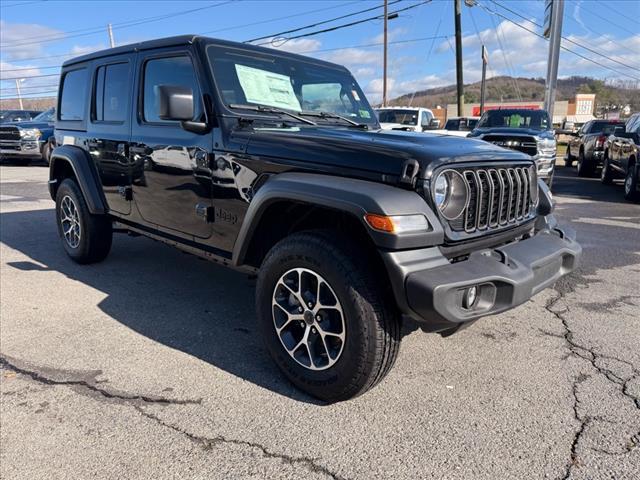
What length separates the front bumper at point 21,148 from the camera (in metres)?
16.2

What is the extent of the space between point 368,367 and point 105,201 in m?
3.31

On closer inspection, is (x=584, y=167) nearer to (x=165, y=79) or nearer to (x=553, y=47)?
(x=553, y=47)

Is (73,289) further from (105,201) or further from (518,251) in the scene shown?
(518,251)

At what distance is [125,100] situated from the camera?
4.30 m

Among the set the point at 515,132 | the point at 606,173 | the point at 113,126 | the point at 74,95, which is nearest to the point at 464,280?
the point at 113,126

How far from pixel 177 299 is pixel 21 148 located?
14894 mm

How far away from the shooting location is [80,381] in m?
2.98

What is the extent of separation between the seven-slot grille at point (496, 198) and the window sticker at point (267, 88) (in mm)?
1572

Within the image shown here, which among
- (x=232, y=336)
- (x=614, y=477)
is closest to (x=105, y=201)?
(x=232, y=336)

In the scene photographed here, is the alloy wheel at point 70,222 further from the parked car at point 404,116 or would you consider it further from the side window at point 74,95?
A: the parked car at point 404,116

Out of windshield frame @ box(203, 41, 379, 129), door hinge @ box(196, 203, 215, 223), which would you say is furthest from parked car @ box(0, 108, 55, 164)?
door hinge @ box(196, 203, 215, 223)

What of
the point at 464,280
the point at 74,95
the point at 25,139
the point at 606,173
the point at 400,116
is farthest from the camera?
the point at 25,139

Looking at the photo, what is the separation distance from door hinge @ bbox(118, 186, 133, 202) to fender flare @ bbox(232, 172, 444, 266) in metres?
1.87

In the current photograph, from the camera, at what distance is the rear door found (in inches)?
168
